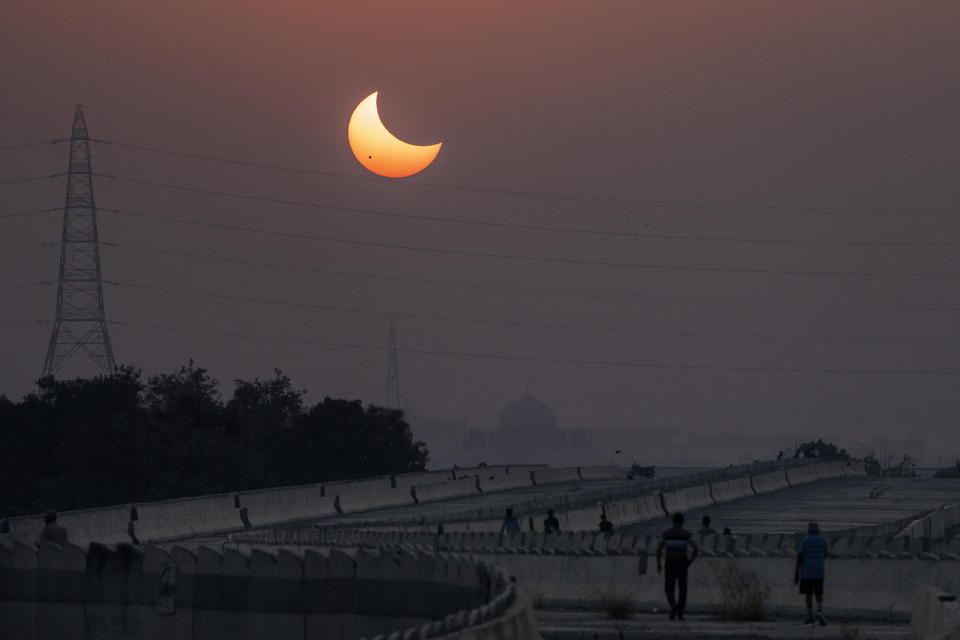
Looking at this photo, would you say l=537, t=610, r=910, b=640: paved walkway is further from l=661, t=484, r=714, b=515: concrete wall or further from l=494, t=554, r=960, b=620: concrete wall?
l=661, t=484, r=714, b=515: concrete wall

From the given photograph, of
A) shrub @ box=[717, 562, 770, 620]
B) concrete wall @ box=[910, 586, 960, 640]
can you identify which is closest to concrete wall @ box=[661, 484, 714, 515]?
shrub @ box=[717, 562, 770, 620]

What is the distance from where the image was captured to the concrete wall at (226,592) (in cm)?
2272

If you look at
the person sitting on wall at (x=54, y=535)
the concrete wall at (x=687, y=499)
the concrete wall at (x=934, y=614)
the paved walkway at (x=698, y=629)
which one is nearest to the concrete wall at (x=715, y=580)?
the paved walkway at (x=698, y=629)

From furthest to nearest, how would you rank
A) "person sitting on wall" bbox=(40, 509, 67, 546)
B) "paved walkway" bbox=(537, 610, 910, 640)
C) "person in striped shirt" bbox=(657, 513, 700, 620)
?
"person sitting on wall" bbox=(40, 509, 67, 546) < "person in striped shirt" bbox=(657, 513, 700, 620) < "paved walkway" bbox=(537, 610, 910, 640)

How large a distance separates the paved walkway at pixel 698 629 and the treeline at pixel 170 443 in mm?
74662

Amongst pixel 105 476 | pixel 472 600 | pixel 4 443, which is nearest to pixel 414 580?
pixel 472 600

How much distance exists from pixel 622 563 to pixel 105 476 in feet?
241

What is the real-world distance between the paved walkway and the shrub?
1.07 feet

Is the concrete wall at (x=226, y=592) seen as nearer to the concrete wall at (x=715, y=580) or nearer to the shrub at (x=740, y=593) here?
the shrub at (x=740, y=593)

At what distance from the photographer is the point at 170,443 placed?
338 feet

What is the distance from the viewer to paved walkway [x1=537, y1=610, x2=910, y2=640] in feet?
73.7

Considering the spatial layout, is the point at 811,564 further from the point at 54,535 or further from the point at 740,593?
the point at 54,535

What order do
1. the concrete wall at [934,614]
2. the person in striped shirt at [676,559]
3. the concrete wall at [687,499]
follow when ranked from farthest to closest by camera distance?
the concrete wall at [687,499]
the person in striped shirt at [676,559]
the concrete wall at [934,614]

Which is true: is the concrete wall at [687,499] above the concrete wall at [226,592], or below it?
above
